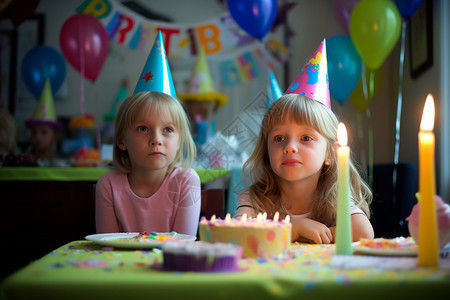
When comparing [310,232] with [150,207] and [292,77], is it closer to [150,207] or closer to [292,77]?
[150,207]

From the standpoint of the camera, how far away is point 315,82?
1.21 metres

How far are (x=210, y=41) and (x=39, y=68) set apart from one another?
4.88 ft

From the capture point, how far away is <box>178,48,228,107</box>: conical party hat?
11.7ft

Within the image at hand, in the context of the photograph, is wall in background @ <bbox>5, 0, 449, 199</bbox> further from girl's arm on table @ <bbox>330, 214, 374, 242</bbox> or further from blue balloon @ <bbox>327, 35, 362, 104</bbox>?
girl's arm on table @ <bbox>330, 214, 374, 242</bbox>

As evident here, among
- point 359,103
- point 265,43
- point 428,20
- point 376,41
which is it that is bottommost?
point 359,103

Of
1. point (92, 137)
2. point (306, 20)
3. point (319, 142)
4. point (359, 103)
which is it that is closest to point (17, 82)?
point (92, 137)

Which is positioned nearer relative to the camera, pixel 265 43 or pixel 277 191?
pixel 277 191

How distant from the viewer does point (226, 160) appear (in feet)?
7.38

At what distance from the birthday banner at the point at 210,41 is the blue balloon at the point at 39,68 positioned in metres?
0.70

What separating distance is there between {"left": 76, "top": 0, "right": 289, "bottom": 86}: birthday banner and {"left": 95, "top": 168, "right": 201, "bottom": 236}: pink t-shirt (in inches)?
105

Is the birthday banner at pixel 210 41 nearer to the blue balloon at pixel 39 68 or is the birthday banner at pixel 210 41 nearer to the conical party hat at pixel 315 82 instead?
the blue balloon at pixel 39 68

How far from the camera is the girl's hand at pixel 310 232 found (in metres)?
0.92

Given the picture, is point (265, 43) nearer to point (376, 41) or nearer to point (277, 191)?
point (376, 41)

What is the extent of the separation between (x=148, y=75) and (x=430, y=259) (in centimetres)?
105
